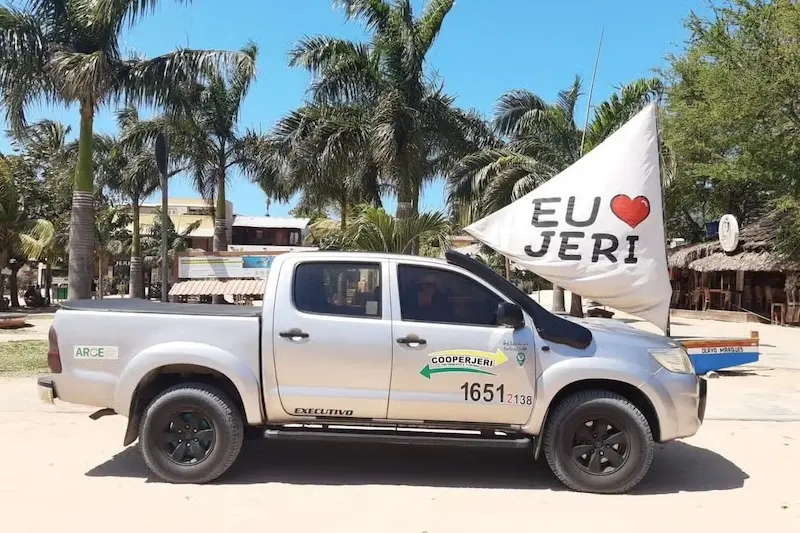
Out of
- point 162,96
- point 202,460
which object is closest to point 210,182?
point 162,96

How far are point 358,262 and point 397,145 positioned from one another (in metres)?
11.4

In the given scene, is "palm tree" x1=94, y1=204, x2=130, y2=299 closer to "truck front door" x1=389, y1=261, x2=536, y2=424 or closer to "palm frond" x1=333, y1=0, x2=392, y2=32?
"palm frond" x1=333, y1=0, x2=392, y2=32

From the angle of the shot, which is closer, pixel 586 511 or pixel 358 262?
pixel 586 511

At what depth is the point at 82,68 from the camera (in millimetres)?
13633

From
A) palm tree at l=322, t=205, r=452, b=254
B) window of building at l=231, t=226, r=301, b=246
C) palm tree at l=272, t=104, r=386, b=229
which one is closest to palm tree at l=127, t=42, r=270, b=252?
palm tree at l=272, t=104, r=386, b=229

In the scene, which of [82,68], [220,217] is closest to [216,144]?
[220,217]

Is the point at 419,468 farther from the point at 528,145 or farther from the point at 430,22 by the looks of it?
the point at 528,145

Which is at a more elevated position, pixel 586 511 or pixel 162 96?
pixel 162 96

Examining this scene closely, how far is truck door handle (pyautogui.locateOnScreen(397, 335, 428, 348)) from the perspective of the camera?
5.24 m

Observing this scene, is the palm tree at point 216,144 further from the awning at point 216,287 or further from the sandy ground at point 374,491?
the sandy ground at point 374,491

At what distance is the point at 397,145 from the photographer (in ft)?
54.4

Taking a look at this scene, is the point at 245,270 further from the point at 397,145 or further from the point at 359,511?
the point at 359,511

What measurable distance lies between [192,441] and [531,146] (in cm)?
1560

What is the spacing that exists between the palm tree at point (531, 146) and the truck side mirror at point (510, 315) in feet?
41.1
